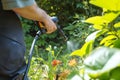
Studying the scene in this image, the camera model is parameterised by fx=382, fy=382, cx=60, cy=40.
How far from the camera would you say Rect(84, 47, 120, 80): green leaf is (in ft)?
1.89

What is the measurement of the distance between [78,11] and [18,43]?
5742 mm

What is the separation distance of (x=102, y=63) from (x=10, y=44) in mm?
1805

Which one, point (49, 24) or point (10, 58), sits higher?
point (49, 24)

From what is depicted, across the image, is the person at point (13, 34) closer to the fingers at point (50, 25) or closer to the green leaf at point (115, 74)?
the fingers at point (50, 25)

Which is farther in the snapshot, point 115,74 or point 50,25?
point 50,25

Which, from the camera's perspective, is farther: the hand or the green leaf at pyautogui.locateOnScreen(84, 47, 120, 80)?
the hand

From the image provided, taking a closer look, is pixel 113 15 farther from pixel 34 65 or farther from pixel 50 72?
pixel 34 65

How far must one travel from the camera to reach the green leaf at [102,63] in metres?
0.58

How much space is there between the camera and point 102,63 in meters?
0.59

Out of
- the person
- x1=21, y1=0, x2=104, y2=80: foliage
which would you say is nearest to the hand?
the person

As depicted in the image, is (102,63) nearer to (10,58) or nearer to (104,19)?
(104,19)

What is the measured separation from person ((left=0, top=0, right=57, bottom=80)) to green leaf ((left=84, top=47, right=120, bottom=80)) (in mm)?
1679

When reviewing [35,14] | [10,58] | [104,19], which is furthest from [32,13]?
[104,19]

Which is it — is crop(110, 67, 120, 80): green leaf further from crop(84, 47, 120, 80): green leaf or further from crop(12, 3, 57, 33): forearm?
crop(12, 3, 57, 33): forearm
